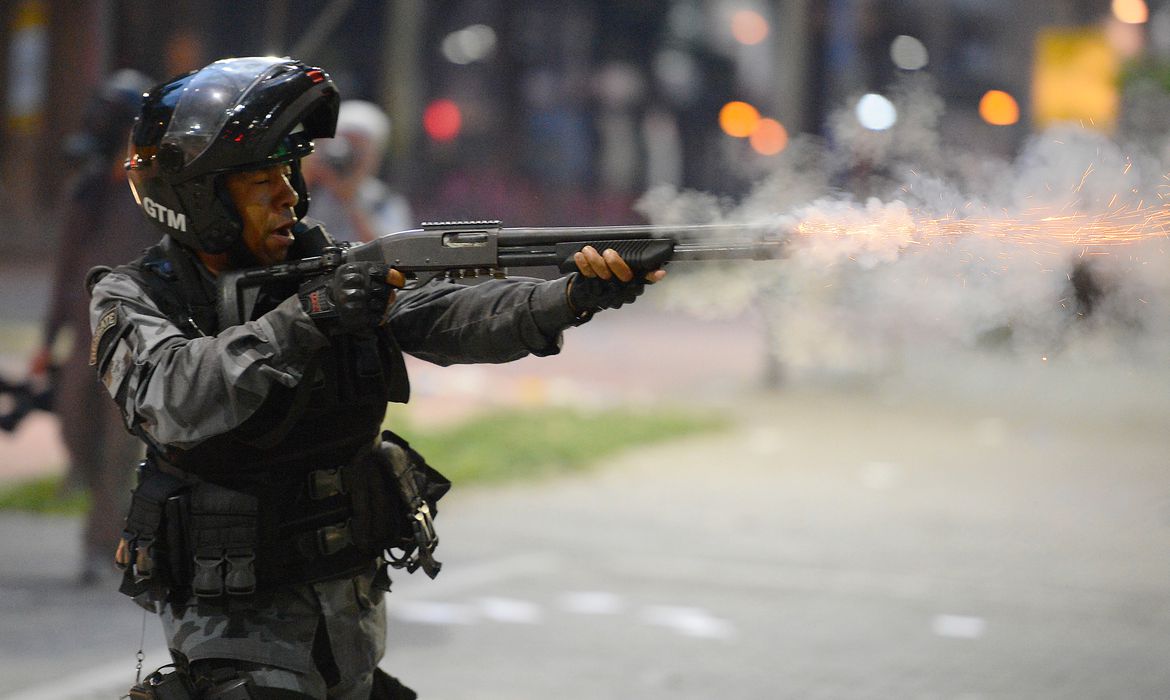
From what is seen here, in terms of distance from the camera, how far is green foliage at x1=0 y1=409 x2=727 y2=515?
891 centimetres

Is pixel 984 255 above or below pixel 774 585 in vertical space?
above

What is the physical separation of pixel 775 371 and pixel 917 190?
10461 millimetres

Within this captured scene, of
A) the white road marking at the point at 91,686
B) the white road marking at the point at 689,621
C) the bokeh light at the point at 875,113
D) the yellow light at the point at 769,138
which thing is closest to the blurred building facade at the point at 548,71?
the yellow light at the point at 769,138

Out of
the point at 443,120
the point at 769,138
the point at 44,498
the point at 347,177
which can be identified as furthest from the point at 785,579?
the point at 443,120

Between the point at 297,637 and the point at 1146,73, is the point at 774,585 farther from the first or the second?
the point at 1146,73

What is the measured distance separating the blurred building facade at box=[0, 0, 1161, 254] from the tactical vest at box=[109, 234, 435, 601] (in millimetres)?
1483

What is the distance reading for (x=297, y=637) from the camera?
10.3 ft

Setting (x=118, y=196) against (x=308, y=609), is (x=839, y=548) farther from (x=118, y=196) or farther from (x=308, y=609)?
(x=308, y=609)

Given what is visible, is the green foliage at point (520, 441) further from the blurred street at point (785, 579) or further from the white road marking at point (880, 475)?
the white road marking at point (880, 475)

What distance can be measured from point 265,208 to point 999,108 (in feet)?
43.2

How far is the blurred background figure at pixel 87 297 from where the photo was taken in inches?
274

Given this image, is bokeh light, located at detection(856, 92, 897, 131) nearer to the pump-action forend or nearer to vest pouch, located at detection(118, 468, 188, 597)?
the pump-action forend

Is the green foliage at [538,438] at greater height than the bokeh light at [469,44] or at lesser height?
lesser

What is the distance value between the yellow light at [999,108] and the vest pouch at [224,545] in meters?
10.6
